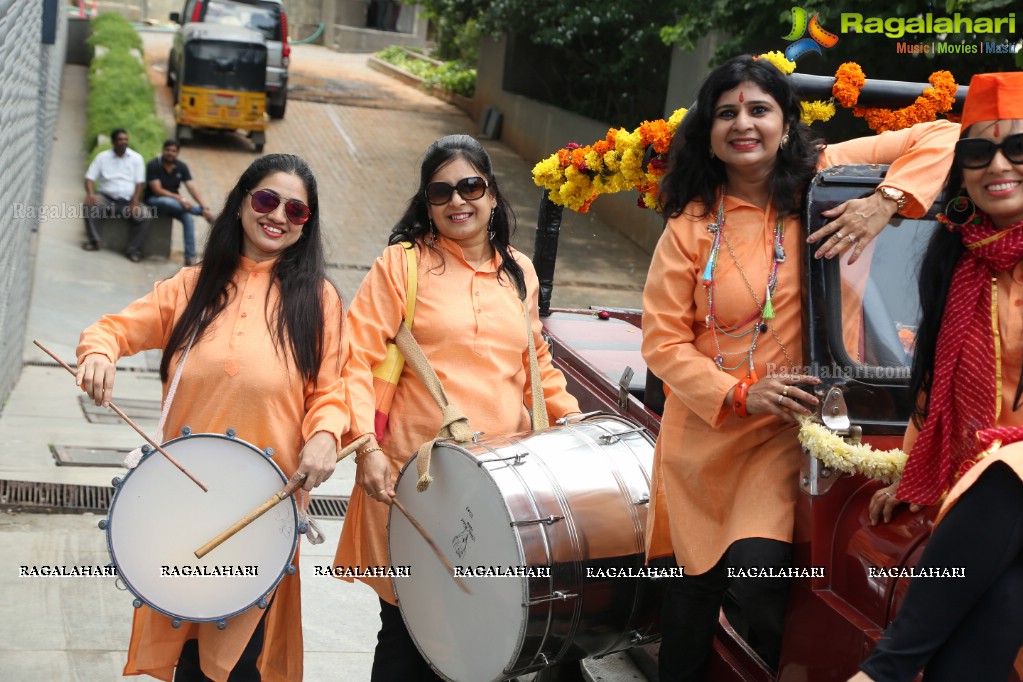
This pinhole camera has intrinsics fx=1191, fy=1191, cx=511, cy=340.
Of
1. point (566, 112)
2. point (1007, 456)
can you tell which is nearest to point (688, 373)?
point (1007, 456)

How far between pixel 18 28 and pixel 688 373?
18.1 ft

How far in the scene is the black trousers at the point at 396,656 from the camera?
3.88 meters

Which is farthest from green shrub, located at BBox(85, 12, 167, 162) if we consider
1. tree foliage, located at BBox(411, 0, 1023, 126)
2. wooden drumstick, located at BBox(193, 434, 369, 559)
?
wooden drumstick, located at BBox(193, 434, 369, 559)

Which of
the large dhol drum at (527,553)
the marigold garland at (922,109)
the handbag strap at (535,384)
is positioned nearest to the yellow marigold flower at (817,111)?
the marigold garland at (922,109)

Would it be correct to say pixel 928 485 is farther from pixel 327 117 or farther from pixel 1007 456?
pixel 327 117

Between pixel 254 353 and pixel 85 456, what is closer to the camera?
pixel 254 353

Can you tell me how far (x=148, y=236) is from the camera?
14.0 meters

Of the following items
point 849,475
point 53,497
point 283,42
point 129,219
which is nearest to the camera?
point 849,475

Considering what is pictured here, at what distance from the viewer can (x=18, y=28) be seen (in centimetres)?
714

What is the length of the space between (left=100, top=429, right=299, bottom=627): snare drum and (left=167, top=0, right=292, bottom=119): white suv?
18249 mm

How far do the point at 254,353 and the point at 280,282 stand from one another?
9.7 inches

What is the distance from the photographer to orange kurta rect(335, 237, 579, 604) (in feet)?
12.6

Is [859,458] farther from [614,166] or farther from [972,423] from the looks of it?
[614,166]

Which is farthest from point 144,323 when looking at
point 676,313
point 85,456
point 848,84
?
point 85,456
